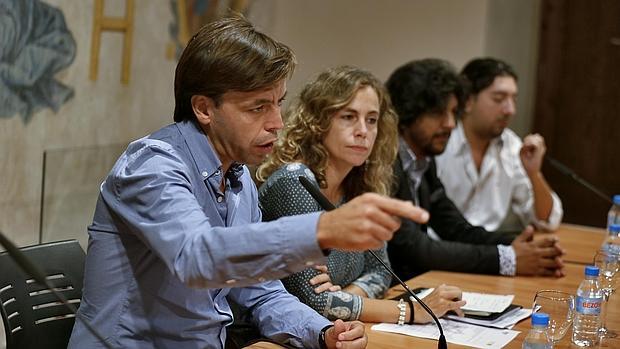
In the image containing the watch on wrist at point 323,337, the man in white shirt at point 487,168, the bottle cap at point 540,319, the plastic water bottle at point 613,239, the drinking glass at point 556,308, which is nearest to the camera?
the bottle cap at point 540,319

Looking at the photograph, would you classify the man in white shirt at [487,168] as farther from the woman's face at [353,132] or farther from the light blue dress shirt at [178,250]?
the light blue dress shirt at [178,250]

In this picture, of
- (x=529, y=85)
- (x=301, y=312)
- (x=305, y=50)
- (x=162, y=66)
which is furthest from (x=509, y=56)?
(x=301, y=312)

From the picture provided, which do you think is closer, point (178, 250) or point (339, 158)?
point (178, 250)

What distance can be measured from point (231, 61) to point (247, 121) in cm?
13

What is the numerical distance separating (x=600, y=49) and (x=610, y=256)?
2970 mm

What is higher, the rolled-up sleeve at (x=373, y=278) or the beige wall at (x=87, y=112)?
the beige wall at (x=87, y=112)

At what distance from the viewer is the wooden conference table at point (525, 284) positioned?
226 centimetres

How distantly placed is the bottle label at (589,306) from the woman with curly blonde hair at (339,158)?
14.1 inches

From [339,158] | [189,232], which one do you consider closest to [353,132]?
[339,158]

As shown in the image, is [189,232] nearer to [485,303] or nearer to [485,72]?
[485,303]

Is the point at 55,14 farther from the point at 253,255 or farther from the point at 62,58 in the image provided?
the point at 253,255

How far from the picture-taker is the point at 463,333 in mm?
2361

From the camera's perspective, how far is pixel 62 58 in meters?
3.66

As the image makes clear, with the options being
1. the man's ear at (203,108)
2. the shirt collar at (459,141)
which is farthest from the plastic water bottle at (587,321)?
the shirt collar at (459,141)
